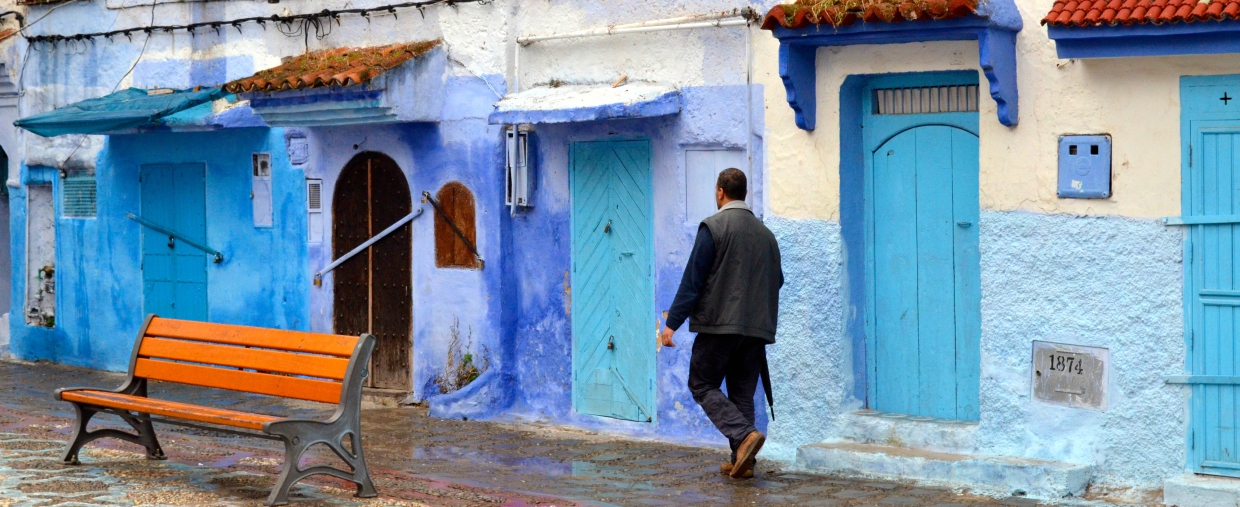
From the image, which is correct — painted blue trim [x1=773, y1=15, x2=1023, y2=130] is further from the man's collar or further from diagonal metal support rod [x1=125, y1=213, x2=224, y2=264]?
diagonal metal support rod [x1=125, y1=213, x2=224, y2=264]

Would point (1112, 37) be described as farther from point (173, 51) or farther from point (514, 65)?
point (173, 51)

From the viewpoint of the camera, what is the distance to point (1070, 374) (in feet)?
26.7

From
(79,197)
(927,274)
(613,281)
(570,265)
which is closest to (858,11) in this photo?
(927,274)

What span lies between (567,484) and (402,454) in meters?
1.60

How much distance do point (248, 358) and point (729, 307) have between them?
266 centimetres

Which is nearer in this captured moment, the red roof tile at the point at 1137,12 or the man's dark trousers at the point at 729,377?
the red roof tile at the point at 1137,12

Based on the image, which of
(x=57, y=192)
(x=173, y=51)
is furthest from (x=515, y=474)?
(x=57, y=192)

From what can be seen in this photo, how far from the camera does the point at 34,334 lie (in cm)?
1524

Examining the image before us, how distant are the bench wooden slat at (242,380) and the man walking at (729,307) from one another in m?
1.83

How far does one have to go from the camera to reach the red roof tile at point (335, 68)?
11.0 m

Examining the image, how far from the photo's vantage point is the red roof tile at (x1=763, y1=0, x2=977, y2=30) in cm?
797

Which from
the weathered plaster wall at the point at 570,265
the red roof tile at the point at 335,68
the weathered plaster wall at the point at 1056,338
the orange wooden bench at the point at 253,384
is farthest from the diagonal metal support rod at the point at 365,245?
the weathered plaster wall at the point at 1056,338

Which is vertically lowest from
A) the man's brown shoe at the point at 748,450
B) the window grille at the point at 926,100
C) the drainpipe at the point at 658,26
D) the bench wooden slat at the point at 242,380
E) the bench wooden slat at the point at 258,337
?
the man's brown shoe at the point at 748,450

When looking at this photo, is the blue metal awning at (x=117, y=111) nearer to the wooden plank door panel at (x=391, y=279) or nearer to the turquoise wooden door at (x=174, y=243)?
the turquoise wooden door at (x=174, y=243)
